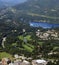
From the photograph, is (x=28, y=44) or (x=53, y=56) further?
(x=28, y=44)

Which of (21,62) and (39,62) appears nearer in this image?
(39,62)

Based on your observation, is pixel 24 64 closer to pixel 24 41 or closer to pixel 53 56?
pixel 53 56

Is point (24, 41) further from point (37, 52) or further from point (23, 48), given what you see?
point (37, 52)

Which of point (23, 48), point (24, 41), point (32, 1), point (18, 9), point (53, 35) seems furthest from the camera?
point (32, 1)

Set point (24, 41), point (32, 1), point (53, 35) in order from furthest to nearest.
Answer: point (32, 1) < point (53, 35) < point (24, 41)

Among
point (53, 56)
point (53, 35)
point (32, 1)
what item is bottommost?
point (32, 1)

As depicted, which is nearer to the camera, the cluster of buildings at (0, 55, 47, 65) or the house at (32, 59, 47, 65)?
the house at (32, 59, 47, 65)

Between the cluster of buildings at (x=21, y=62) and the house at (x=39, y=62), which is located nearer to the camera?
the house at (x=39, y=62)

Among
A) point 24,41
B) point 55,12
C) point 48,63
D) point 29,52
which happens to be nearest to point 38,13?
point 55,12

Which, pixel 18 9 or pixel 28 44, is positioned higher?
pixel 28 44
